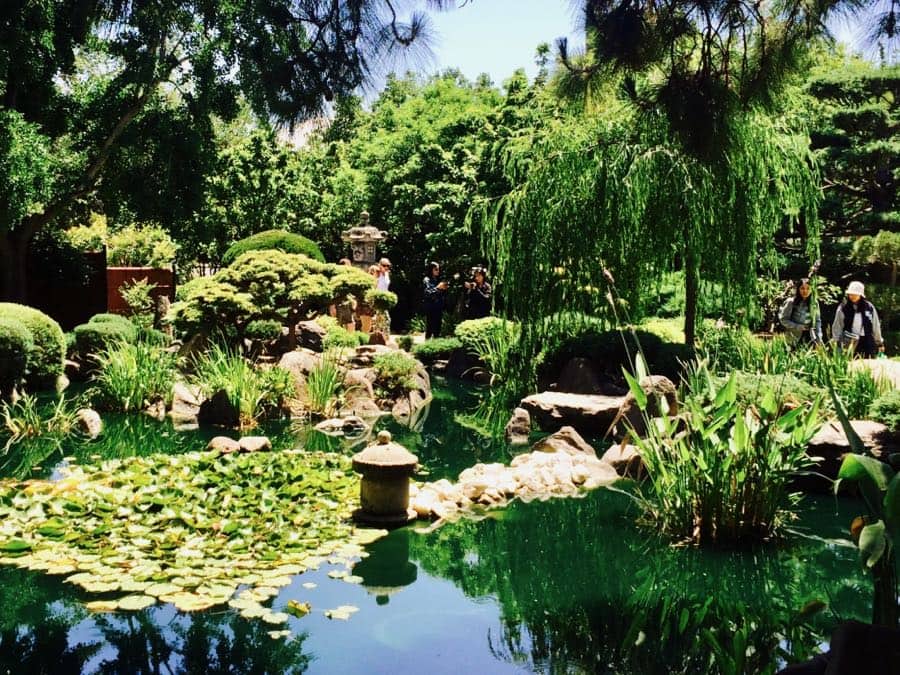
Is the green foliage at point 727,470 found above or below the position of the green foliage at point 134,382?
below

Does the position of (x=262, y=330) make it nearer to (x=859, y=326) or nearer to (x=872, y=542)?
(x=859, y=326)

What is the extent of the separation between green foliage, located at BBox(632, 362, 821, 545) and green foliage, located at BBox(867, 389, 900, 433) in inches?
61.9

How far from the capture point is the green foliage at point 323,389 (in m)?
9.84

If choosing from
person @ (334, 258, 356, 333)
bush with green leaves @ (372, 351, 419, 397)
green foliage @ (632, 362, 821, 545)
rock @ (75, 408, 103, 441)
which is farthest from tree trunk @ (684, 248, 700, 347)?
person @ (334, 258, 356, 333)

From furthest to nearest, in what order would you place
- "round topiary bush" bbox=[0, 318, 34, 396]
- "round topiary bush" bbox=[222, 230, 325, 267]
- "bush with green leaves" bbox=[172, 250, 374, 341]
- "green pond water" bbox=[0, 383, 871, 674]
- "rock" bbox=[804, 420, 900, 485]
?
"round topiary bush" bbox=[222, 230, 325, 267], "bush with green leaves" bbox=[172, 250, 374, 341], "round topiary bush" bbox=[0, 318, 34, 396], "rock" bbox=[804, 420, 900, 485], "green pond water" bbox=[0, 383, 871, 674]

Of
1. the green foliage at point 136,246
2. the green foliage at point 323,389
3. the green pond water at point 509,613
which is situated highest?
the green foliage at point 136,246

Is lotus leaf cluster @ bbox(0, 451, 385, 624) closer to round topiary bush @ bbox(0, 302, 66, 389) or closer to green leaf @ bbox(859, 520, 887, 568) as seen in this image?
green leaf @ bbox(859, 520, 887, 568)

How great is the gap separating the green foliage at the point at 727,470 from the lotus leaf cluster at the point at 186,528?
72.2 inches

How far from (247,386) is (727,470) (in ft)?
18.4

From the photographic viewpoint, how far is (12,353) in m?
10.0

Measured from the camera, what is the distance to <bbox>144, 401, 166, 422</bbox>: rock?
9664 mm

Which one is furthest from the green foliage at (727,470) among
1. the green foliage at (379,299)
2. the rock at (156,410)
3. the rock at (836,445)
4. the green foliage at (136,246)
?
the green foliage at (136,246)

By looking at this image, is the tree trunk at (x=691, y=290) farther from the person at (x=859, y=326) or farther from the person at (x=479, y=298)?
the person at (x=479, y=298)

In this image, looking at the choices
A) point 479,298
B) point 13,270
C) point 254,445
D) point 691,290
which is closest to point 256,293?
point 254,445
